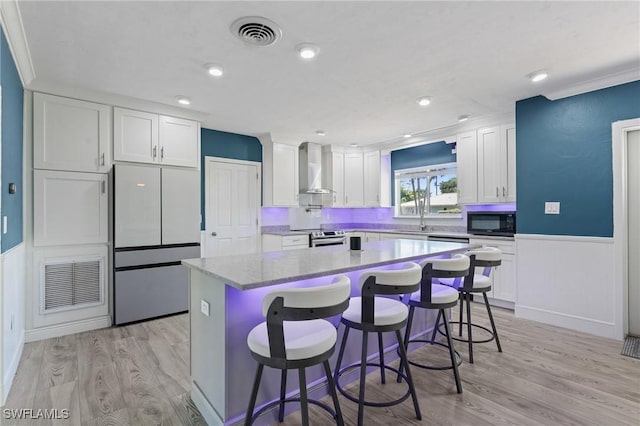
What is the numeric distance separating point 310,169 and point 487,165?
9.42ft

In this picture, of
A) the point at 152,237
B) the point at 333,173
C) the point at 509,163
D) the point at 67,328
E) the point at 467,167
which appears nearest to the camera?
the point at 67,328

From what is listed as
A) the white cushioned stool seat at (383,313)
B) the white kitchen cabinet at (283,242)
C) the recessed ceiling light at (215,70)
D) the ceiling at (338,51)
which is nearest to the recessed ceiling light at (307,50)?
the ceiling at (338,51)

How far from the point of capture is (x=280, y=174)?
5355 millimetres

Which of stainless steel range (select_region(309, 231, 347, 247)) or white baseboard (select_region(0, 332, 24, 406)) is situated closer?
white baseboard (select_region(0, 332, 24, 406))

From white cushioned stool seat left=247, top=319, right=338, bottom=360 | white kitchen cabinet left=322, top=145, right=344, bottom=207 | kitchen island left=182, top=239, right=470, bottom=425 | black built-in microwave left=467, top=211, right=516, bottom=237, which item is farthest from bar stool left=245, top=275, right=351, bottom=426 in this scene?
white kitchen cabinet left=322, top=145, right=344, bottom=207

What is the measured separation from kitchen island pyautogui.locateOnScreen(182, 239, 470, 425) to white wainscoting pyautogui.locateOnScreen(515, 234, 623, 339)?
2353 millimetres

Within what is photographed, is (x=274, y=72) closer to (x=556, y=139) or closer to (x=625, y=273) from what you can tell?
(x=556, y=139)

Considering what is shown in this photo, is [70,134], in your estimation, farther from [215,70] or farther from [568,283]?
[568,283]

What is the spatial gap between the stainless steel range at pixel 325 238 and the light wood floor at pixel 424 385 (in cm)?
267

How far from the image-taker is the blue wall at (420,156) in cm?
535

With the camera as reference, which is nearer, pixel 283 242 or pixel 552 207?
pixel 552 207

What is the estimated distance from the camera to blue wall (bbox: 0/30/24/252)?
224 centimetres

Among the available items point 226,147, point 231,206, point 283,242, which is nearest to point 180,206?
point 231,206

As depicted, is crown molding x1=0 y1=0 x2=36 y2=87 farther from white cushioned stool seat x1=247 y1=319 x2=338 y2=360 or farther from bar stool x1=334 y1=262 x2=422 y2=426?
bar stool x1=334 y1=262 x2=422 y2=426
